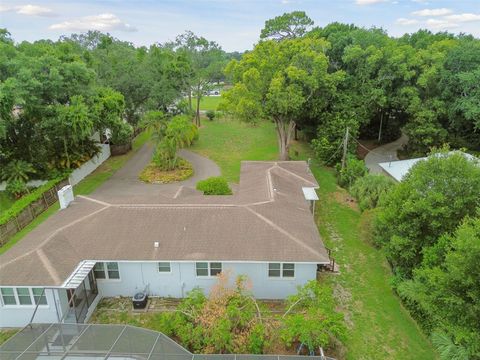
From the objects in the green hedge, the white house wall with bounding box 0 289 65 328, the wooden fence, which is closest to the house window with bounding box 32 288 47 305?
the white house wall with bounding box 0 289 65 328

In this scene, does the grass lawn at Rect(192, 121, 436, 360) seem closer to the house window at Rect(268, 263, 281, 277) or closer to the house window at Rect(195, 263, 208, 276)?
the house window at Rect(268, 263, 281, 277)

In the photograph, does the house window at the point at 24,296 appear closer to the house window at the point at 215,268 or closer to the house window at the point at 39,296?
the house window at the point at 39,296

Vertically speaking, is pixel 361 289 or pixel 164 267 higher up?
pixel 164 267

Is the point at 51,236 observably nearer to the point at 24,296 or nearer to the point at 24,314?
the point at 24,296

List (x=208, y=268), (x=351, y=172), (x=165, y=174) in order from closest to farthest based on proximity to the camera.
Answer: (x=208, y=268), (x=351, y=172), (x=165, y=174)

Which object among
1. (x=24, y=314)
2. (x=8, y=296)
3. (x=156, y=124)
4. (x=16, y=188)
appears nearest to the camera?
(x=8, y=296)

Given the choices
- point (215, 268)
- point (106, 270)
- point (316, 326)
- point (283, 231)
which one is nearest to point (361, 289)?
point (283, 231)

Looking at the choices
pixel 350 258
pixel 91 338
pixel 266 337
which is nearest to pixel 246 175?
pixel 350 258
